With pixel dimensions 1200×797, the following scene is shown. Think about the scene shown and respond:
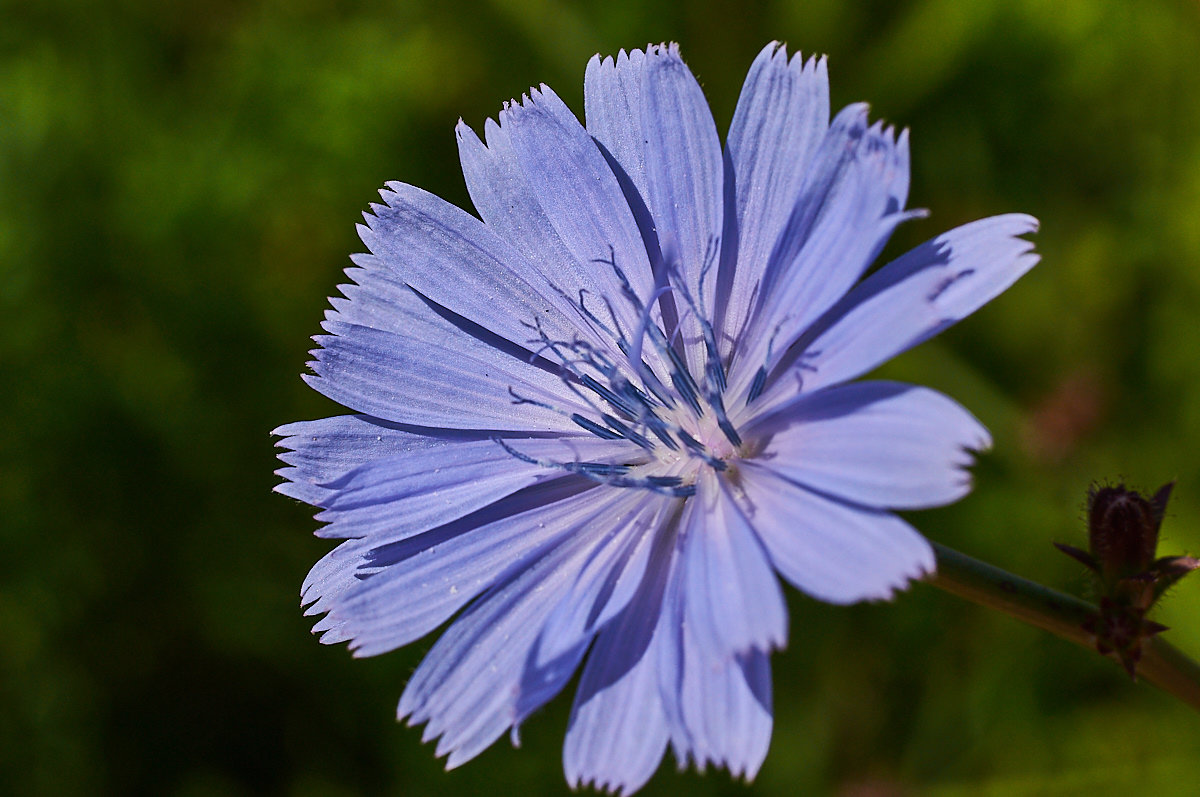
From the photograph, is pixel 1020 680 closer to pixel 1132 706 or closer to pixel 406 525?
pixel 1132 706

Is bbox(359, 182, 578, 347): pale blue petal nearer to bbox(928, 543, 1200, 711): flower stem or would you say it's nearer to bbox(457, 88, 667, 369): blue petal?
bbox(457, 88, 667, 369): blue petal

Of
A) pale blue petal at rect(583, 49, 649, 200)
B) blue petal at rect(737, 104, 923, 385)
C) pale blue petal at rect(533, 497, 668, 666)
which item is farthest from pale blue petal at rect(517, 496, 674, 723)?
pale blue petal at rect(583, 49, 649, 200)

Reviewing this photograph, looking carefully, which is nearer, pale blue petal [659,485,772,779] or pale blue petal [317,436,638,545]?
pale blue petal [659,485,772,779]

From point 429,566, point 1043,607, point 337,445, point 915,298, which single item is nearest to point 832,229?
point 915,298

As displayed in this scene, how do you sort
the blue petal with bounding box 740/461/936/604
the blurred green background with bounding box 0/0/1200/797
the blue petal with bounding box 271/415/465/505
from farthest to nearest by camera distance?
the blurred green background with bounding box 0/0/1200/797 < the blue petal with bounding box 271/415/465/505 < the blue petal with bounding box 740/461/936/604

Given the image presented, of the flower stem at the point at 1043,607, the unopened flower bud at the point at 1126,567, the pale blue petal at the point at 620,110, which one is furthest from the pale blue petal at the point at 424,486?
the unopened flower bud at the point at 1126,567

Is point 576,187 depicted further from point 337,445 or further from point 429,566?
point 429,566

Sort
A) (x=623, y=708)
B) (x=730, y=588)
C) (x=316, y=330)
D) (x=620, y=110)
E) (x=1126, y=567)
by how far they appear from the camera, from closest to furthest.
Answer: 1. (x=730, y=588)
2. (x=623, y=708)
3. (x=1126, y=567)
4. (x=620, y=110)
5. (x=316, y=330)
